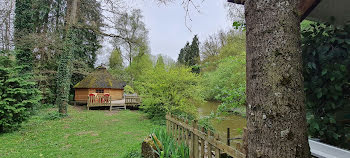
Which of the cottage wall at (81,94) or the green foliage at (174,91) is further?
the cottage wall at (81,94)

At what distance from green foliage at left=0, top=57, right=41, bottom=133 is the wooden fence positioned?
17.8 feet

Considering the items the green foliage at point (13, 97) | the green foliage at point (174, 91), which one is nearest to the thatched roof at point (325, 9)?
the green foliage at point (174, 91)

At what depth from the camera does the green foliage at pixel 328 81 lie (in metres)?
1.70

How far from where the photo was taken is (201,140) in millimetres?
2523

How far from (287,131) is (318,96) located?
4.29ft

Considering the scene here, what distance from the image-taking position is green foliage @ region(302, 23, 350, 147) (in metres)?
1.70

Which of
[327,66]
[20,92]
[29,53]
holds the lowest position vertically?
[20,92]

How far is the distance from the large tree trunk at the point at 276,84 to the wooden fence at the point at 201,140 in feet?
2.35

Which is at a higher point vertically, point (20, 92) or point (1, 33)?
point (1, 33)

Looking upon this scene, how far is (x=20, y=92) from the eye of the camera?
568cm

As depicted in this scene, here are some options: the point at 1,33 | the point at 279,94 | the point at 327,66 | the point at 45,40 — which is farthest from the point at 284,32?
the point at 1,33

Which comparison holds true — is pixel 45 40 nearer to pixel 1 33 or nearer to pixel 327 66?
pixel 1 33

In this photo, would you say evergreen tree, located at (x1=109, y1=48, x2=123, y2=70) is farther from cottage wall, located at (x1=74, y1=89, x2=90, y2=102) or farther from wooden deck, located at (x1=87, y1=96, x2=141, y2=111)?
wooden deck, located at (x1=87, y1=96, x2=141, y2=111)

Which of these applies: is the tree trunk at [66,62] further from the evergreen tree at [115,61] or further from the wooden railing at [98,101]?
the evergreen tree at [115,61]
